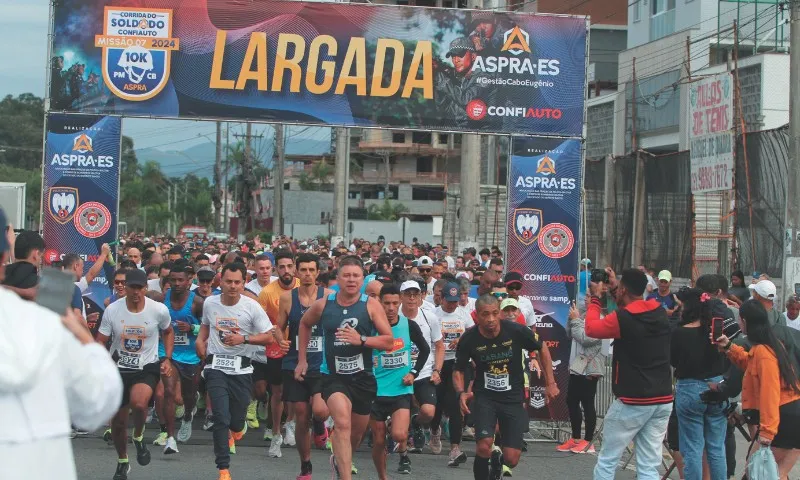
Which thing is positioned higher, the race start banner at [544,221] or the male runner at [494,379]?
the race start banner at [544,221]

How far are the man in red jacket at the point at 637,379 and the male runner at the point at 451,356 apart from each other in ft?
11.2

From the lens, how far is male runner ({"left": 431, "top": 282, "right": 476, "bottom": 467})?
12211mm

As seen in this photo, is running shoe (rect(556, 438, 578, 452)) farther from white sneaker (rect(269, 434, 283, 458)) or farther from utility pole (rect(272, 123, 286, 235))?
utility pole (rect(272, 123, 286, 235))

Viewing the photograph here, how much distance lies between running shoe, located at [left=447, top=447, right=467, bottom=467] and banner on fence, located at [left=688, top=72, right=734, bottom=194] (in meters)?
8.34

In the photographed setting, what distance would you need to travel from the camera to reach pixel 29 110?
405 feet

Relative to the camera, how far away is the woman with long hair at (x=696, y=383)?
30.5 ft

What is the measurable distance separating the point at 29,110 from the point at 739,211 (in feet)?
372

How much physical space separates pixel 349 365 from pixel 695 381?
284 cm

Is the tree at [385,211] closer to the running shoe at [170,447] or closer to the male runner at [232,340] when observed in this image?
the running shoe at [170,447]

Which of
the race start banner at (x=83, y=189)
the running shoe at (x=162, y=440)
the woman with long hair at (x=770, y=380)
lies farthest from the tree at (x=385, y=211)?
the woman with long hair at (x=770, y=380)

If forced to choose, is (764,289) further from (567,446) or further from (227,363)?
(227,363)

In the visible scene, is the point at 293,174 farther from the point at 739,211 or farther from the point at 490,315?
the point at 490,315

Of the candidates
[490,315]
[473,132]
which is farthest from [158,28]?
[490,315]

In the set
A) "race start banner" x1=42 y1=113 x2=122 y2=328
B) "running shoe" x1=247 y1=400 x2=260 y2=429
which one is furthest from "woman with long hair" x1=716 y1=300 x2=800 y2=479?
"race start banner" x1=42 y1=113 x2=122 y2=328
